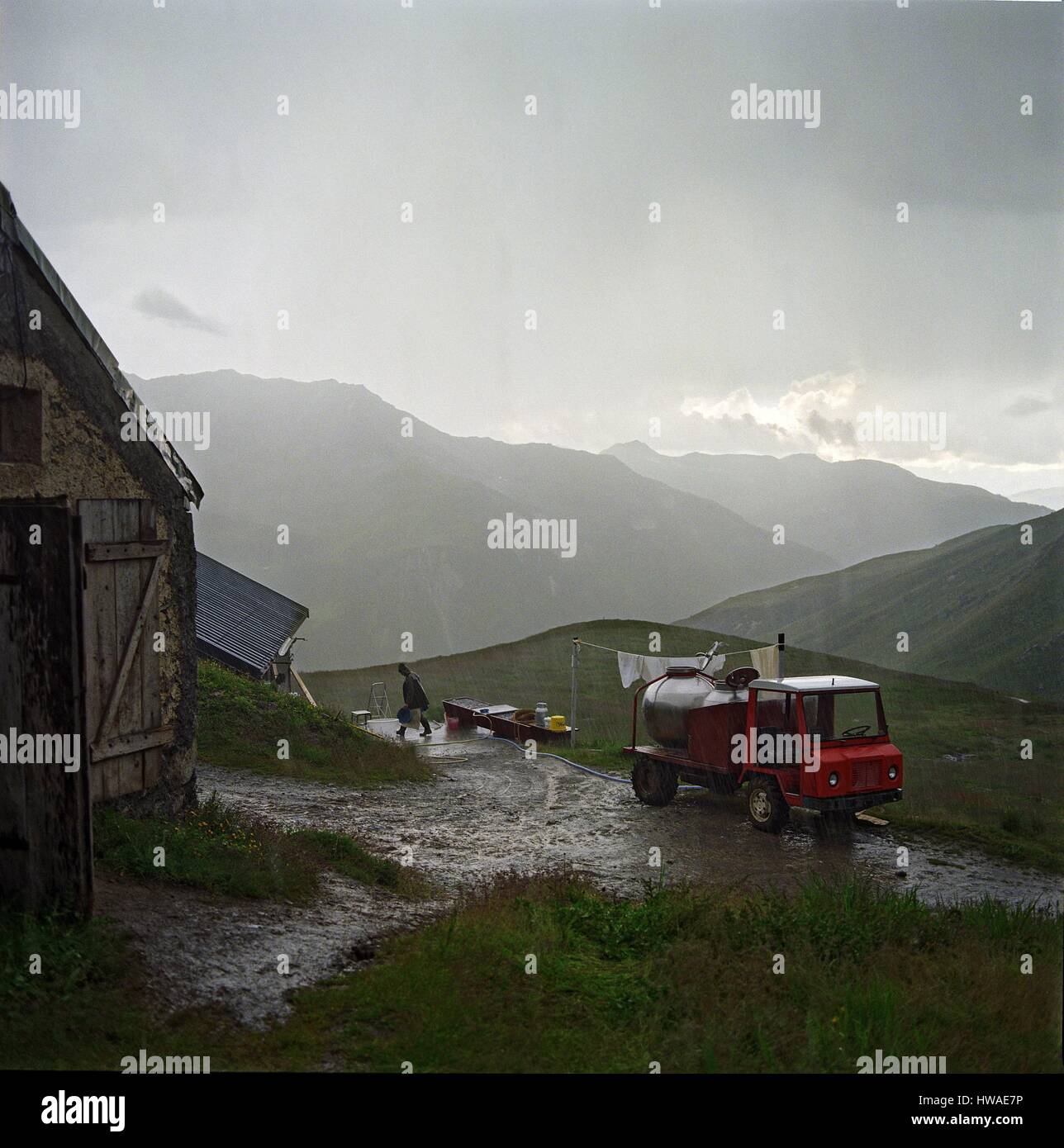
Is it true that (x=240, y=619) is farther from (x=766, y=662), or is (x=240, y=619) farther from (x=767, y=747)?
(x=767, y=747)

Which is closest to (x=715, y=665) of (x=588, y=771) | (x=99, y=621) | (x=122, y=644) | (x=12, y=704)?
(x=588, y=771)

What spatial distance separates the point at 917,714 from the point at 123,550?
111ft

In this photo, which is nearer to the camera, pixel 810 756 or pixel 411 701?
pixel 810 756

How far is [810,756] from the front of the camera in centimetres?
1221

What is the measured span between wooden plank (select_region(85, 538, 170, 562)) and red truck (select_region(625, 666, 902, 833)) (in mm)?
8725

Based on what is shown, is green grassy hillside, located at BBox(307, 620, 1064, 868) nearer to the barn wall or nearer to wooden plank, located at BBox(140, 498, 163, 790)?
the barn wall

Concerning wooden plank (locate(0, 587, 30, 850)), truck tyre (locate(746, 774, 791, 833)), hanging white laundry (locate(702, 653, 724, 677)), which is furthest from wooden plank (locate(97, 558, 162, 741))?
hanging white laundry (locate(702, 653, 724, 677))

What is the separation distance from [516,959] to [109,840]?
4318 millimetres

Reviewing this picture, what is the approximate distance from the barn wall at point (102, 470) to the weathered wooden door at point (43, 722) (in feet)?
7.23

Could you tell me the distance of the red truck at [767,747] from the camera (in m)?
12.2

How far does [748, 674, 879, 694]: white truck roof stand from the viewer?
12.3 metres

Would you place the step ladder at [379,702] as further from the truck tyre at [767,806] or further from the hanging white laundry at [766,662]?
the truck tyre at [767,806]

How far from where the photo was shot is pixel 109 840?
8188mm

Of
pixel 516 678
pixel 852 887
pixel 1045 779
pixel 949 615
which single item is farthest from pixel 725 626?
pixel 852 887
